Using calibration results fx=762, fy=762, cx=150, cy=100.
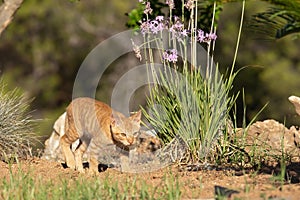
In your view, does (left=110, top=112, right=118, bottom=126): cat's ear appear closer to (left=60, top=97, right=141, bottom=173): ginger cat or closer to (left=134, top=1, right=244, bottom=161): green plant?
(left=60, top=97, right=141, bottom=173): ginger cat

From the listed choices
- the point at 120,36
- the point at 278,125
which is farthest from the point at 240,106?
the point at 278,125

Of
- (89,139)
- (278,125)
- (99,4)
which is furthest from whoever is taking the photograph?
(99,4)

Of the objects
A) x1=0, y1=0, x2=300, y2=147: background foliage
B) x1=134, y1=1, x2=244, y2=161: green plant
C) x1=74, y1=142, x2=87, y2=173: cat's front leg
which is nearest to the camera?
x1=134, y1=1, x2=244, y2=161: green plant

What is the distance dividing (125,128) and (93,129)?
22.9 inches

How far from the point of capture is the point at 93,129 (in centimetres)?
915

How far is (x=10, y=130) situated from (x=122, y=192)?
122 inches

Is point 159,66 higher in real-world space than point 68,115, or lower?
higher

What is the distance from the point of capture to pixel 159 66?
9.32 metres

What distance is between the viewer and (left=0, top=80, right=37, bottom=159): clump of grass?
9.49 metres

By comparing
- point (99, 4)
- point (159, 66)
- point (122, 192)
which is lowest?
point (122, 192)

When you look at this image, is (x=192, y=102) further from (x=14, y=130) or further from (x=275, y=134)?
(x=14, y=130)

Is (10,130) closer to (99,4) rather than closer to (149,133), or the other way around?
(149,133)

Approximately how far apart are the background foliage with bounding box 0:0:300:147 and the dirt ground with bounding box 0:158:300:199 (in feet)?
42.9

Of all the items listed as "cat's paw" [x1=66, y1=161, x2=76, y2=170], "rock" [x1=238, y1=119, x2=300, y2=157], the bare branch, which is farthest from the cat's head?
the bare branch
